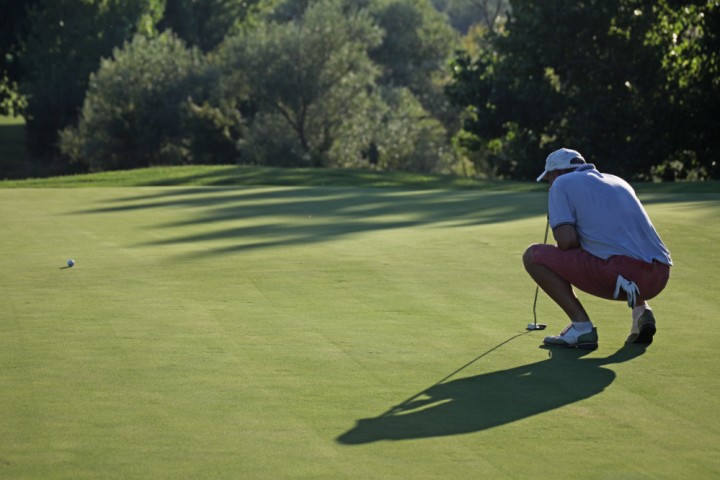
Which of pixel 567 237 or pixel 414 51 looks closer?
pixel 567 237

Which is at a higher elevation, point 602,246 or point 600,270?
point 602,246

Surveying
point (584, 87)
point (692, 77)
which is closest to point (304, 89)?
point (584, 87)

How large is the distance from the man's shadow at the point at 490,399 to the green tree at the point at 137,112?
157ft

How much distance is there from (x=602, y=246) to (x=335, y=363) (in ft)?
7.68

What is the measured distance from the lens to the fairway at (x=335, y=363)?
643cm

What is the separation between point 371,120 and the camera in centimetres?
5841

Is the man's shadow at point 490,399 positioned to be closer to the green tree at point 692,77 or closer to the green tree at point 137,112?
the green tree at point 692,77

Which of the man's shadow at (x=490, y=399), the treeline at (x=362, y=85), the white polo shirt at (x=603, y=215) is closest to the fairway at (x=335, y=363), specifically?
the man's shadow at (x=490, y=399)

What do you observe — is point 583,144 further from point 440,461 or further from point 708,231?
point 440,461

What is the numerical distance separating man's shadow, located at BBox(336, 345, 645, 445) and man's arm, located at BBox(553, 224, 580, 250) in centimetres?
89

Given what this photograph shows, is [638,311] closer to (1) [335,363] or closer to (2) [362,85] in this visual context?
(1) [335,363]

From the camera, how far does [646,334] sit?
9.49 m

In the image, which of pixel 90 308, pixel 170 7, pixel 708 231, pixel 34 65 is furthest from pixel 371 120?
pixel 90 308

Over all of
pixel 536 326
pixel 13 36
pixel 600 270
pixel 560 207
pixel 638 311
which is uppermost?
pixel 13 36
